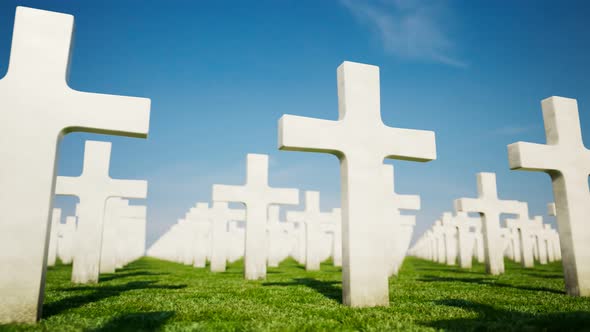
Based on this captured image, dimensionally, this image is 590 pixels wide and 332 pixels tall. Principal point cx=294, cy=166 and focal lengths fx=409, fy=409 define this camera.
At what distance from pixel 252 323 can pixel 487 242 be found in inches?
524

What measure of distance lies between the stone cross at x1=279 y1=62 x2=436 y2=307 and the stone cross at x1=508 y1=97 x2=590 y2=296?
2387 millimetres

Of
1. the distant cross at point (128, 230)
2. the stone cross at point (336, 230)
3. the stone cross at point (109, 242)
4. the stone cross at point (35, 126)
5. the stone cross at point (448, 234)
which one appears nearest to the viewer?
the stone cross at point (35, 126)

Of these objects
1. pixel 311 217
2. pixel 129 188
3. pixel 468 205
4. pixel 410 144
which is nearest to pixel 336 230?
pixel 311 217

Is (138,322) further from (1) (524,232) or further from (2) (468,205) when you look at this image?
(1) (524,232)

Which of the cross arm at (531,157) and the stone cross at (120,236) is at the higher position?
the cross arm at (531,157)

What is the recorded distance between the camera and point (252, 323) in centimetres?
478

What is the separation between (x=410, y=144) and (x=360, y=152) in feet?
3.53

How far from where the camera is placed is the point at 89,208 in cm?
1131

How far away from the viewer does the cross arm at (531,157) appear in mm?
8039

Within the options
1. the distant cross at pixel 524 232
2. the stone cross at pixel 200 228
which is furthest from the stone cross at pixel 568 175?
the stone cross at pixel 200 228

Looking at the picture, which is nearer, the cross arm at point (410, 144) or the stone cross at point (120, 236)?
the cross arm at point (410, 144)

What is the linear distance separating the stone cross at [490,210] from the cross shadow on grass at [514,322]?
1066 cm

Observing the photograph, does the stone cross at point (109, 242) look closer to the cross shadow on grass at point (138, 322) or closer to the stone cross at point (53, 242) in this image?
the stone cross at point (53, 242)

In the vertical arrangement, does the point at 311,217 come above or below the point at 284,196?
below
